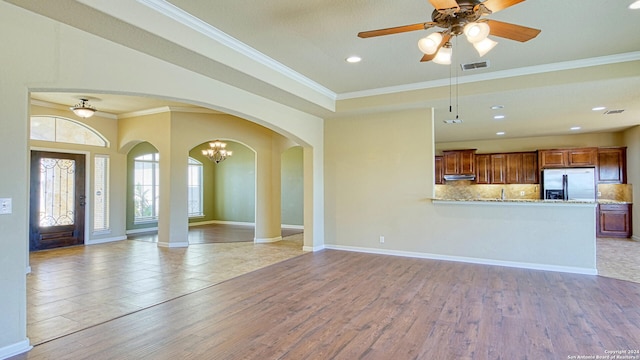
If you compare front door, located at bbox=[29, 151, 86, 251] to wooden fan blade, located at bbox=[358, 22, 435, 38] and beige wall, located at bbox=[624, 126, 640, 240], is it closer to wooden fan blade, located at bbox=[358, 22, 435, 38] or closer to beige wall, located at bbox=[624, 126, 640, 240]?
wooden fan blade, located at bbox=[358, 22, 435, 38]

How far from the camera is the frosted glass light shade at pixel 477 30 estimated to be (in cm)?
258

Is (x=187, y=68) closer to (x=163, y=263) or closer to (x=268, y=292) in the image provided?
(x=268, y=292)

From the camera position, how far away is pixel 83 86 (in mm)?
3076

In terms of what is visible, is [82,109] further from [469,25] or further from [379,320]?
[469,25]

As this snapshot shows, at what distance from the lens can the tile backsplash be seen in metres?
8.76

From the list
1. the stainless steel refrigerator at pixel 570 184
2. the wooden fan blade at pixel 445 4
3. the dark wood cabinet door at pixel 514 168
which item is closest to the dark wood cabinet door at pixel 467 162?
the dark wood cabinet door at pixel 514 168

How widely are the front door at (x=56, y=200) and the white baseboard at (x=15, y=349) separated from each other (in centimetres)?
536

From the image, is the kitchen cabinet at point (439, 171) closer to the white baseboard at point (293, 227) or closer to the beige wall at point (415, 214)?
the white baseboard at point (293, 227)

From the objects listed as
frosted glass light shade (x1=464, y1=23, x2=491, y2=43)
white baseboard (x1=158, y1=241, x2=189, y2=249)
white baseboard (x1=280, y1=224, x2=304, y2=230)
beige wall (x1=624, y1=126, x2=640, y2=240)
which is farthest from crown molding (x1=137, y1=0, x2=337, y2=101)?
beige wall (x1=624, y1=126, x2=640, y2=240)

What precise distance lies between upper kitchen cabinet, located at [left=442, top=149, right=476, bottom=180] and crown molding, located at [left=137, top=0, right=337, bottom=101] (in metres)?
6.18

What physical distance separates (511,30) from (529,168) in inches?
318

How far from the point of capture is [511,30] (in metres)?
2.66

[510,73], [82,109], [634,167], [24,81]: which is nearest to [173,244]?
[82,109]

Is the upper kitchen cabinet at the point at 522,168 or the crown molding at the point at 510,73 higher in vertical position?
the crown molding at the point at 510,73
